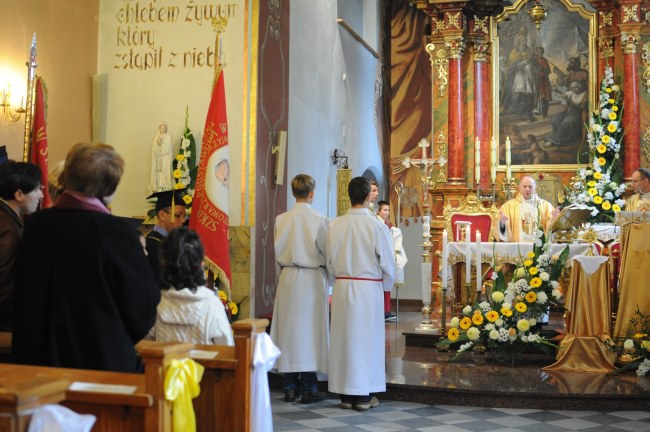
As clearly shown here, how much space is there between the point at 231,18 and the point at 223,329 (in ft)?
16.8

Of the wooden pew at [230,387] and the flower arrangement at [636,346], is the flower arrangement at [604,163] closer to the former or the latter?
the flower arrangement at [636,346]

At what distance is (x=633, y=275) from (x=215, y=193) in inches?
153

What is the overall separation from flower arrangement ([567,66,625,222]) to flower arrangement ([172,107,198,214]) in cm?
644

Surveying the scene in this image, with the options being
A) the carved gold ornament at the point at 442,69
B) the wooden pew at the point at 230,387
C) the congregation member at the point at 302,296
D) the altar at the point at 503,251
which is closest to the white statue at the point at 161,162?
the congregation member at the point at 302,296

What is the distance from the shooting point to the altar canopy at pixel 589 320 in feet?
25.0

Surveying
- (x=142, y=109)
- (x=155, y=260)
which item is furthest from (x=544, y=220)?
(x=155, y=260)

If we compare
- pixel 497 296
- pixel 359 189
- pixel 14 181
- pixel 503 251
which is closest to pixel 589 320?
pixel 497 296

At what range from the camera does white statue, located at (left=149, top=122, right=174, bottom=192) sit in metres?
8.41

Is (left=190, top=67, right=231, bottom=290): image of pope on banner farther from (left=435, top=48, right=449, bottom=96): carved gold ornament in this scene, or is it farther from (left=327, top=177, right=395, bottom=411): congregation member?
(left=435, top=48, right=449, bottom=96): carved gold ornament

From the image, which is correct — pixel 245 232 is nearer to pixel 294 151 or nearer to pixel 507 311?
pixel 294 151

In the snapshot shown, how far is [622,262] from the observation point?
7.55 m

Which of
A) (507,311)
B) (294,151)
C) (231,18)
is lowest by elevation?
(507,311)

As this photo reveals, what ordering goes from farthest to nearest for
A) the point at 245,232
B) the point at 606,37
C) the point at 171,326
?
the point at 606,37
the point at 245,232
the point at 171,326

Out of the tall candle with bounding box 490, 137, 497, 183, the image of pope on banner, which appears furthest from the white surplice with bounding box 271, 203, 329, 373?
the tall candle with bounding box 490, 137, 497, 183
